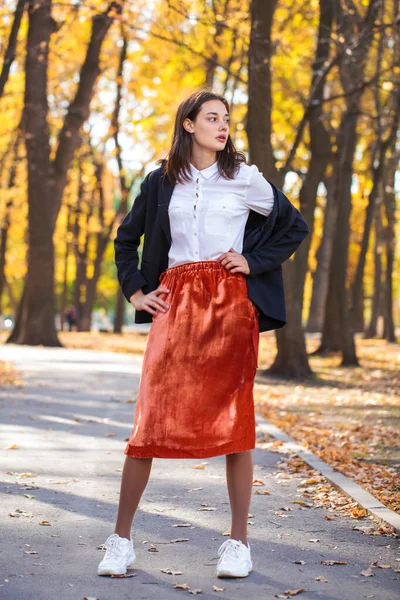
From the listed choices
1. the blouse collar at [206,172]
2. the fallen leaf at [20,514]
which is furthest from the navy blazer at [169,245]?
the fallen leaf at [20,514]

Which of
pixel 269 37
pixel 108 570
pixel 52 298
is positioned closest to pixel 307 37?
pixel 269 37

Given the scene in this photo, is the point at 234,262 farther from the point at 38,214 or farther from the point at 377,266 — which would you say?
the point at 377,266

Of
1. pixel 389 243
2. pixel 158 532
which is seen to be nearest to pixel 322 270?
pixel 389 243

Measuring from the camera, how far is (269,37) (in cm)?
1616

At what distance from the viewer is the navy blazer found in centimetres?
465

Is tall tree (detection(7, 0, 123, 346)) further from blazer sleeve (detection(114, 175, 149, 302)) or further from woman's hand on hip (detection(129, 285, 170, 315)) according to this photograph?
woman's hand on hip (detection(129, 285, 170, 315))

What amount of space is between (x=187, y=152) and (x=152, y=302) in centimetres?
74

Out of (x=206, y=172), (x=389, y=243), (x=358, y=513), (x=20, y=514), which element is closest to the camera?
(x=206, y=172)

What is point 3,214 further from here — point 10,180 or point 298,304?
point 298,304

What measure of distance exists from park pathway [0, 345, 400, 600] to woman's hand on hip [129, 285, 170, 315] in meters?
1.19

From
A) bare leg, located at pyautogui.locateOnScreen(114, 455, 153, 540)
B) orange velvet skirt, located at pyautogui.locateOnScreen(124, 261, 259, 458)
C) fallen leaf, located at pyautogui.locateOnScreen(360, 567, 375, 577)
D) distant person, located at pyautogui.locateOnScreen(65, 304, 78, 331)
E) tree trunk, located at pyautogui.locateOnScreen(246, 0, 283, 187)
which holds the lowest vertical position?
distant person, located at pyautogui.locateOnScreen(65, 304, 78, 331)

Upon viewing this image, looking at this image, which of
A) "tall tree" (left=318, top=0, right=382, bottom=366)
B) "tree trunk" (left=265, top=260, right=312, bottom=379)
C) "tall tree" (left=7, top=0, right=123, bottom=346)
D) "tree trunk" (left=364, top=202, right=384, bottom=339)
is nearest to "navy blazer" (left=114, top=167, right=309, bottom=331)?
"tree trunk" (left=265, top=260, right=312, bottom=379)

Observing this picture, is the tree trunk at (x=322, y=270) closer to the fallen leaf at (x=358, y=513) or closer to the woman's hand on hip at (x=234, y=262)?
the fallen leaf at (x=358, y=513)

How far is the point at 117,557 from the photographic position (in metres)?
4.51
